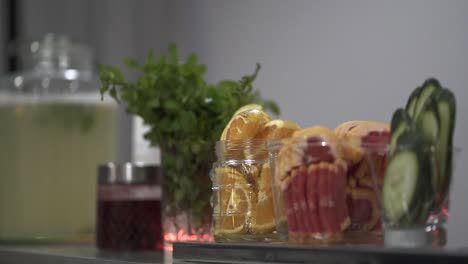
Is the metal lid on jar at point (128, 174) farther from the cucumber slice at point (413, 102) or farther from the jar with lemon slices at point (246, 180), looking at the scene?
the cucumber slice at point (413, 102)

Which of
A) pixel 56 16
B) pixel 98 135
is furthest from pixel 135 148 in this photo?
pixel 56 16

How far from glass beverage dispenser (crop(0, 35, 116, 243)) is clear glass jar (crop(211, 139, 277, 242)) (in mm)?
548

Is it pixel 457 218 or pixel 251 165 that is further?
pixel 457 218

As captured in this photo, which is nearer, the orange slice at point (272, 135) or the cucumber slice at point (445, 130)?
the cucumber slice at point (445, 130)

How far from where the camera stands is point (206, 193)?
85 centimetres

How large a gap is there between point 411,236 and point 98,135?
2.57ft

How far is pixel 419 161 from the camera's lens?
21.4 inches

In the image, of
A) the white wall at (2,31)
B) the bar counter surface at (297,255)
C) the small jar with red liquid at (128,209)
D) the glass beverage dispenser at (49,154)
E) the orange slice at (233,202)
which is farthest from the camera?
the white wall at (2,31)

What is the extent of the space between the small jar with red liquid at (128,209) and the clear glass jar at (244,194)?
27 cm

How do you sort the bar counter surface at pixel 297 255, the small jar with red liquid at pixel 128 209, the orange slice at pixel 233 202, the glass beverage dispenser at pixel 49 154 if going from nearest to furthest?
1. the bar counter surface at pixel 297 255
2. the orange slice at pixel 233 202
3. the small jar with red liquid at pixel 128 209
4. the glass beverage dispenser at pixel 49 154

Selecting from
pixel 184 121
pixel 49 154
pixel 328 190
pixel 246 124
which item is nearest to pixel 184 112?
pixel 184 121

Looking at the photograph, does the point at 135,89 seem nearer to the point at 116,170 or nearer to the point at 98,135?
the point at 116,170

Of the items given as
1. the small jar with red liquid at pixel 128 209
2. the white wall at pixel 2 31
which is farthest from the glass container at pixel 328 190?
the white wall at pixel 2 31

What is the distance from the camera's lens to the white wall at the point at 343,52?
0.81 m
